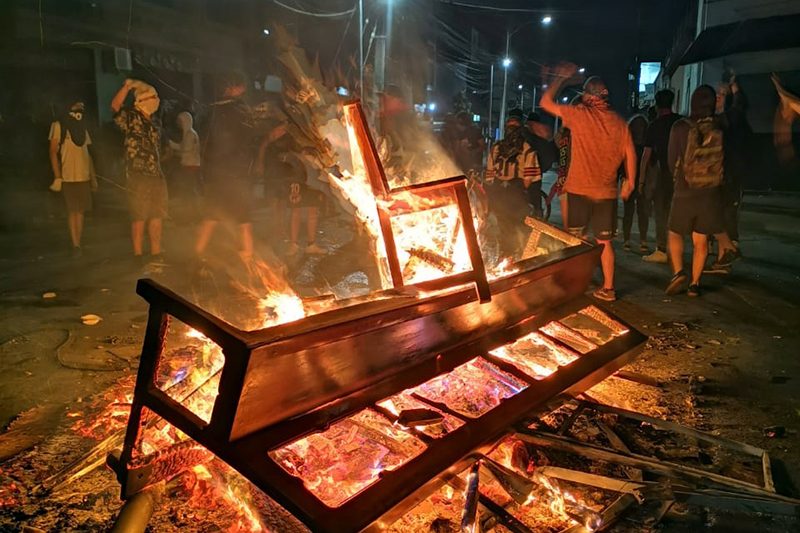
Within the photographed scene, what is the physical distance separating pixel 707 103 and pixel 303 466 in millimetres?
5793

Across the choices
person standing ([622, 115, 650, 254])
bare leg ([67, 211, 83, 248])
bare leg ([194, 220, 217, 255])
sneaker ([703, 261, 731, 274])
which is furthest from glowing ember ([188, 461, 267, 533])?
person standing ([622, 115, 650, 254])

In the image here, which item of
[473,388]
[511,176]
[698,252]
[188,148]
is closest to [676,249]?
[698,252]

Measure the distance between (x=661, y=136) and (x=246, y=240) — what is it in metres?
6.07

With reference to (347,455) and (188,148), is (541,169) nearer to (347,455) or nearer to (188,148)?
(188,148)

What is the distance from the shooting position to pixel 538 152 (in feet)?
27.8

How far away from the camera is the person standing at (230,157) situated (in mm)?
6547

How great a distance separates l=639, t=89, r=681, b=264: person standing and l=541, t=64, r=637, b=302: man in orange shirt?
6.72 ft

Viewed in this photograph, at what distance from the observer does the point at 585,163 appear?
248 inches

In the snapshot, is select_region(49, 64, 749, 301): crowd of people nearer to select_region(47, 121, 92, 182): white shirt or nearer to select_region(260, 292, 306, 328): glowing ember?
select_region(47, 121, 92, 182): white shirt

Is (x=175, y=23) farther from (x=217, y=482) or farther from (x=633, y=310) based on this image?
(x=217, y=482)

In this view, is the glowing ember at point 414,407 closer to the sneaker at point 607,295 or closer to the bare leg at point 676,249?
the sneaker at point 607,295

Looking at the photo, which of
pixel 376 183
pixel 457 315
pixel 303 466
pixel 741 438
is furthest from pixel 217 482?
pixel 741 438

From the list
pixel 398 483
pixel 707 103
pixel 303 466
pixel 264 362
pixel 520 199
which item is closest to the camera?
pixel 264 362

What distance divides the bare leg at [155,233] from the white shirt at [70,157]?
134 centimetres
